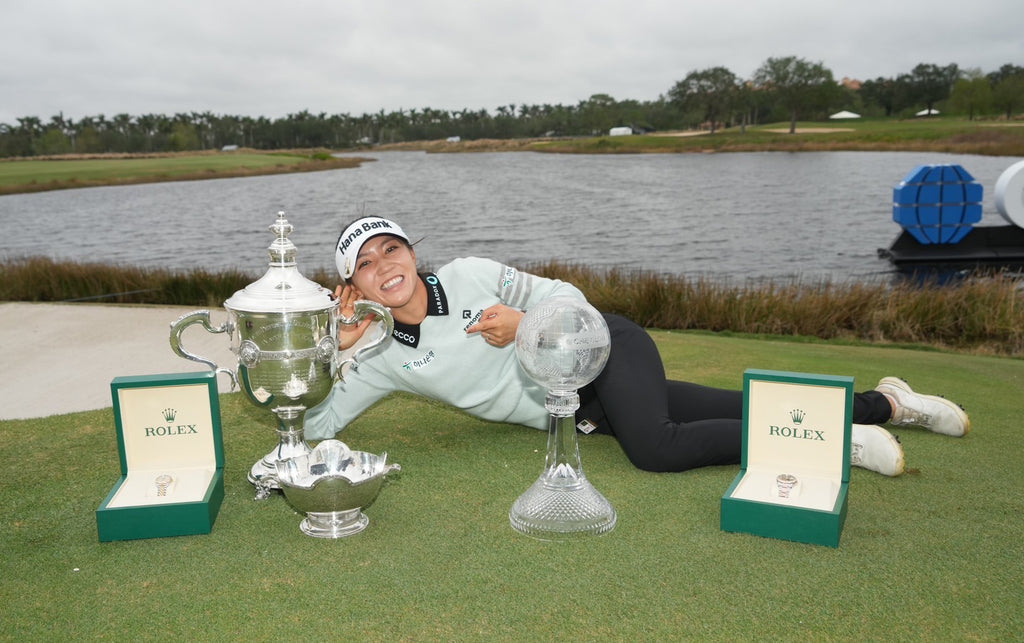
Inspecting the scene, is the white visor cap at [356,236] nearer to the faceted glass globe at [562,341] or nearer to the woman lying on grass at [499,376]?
the woman lying on grass at [499,376]

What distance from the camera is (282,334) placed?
2.71 meters

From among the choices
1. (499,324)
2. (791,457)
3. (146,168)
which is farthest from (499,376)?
(146,168)

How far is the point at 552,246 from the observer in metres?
25.2

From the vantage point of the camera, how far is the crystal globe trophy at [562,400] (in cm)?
255

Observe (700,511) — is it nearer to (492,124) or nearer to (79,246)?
(79,246)

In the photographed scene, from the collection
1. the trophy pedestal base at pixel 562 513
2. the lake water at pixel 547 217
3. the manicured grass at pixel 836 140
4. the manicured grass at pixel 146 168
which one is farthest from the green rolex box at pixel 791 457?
the manicured grass at pixel 836 140

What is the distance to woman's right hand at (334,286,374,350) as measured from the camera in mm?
3203

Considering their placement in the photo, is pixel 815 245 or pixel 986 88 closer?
pixel 815 245

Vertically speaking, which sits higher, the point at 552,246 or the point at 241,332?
the point at 241,332

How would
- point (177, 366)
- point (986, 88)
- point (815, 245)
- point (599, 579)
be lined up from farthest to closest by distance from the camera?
point (986, 88)
point (815, 245)
point (177, 366)
point (599, 579)

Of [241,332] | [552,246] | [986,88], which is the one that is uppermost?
[986,88]

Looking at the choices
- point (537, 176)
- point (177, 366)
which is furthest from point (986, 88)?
point (177, 366)

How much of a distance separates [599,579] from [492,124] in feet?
351

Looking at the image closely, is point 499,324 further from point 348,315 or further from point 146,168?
point 146,168
